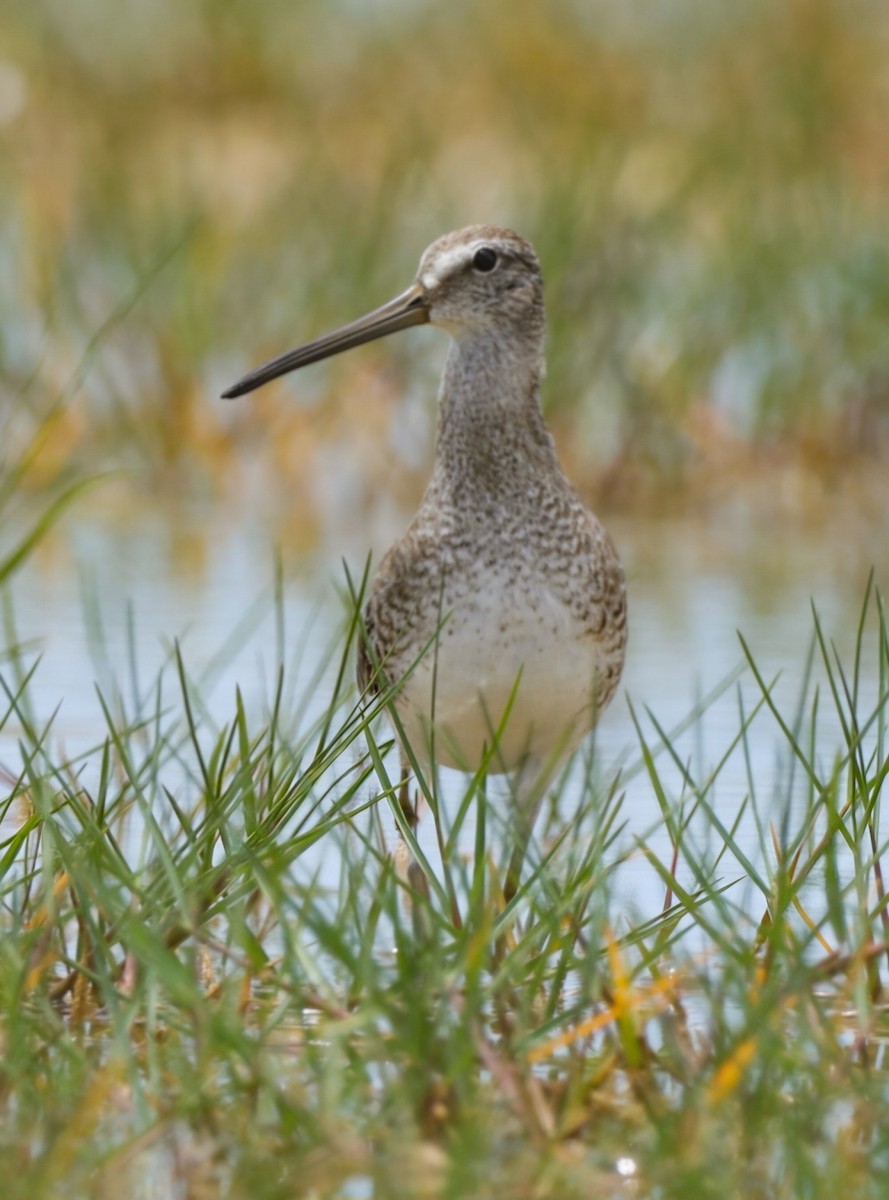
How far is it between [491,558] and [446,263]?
0.74 meters

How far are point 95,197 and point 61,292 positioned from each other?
68 cm

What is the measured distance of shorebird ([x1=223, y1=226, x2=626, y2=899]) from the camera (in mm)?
4367

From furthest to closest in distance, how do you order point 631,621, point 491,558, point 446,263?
point 631,621
point 446,263
point 491,558

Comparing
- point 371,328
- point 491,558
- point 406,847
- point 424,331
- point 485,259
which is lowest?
point 406,847

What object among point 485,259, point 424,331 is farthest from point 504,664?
point 424,331

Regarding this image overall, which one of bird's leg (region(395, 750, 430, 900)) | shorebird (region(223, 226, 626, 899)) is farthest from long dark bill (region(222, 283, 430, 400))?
bird's leg (region(395, 750, 430, 900))

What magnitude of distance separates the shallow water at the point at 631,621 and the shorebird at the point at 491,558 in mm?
329

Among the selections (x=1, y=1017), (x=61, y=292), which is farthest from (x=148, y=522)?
(x=1, y=1017)

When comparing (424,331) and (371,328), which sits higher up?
(424,331)

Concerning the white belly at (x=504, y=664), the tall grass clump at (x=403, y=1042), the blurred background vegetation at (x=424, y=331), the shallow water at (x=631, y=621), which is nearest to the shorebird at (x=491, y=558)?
the white belly at (x=504, y=664)

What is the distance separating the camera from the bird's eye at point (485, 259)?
4902 mm

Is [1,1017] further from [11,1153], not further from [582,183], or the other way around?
[582,183]

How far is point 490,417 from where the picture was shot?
15.6 ft

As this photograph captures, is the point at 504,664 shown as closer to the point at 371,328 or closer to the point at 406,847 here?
the point at 406,847
